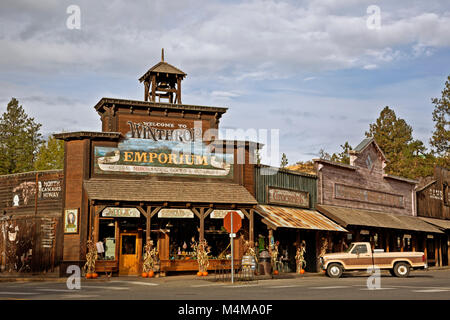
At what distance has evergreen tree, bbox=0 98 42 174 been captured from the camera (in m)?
54.8

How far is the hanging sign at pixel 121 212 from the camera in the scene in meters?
26.2

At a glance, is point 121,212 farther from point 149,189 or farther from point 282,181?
point 282,181

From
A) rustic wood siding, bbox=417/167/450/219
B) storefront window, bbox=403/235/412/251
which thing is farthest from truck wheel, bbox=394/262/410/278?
rustic wood siding, bbox=417/167/450/219

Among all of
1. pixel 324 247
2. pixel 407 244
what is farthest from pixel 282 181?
pixel 407 244

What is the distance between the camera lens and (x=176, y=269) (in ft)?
90.5

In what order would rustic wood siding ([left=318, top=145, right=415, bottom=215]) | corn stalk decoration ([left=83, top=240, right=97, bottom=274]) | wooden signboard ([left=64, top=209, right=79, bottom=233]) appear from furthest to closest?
rustic wood siding ([left=318, top=145, right=415, bottom=215]) < wooden signboard ([left=64, top=209, right=79, bottom=233]) < corn stalk decoration ([left=83, top=240, right=97, bottom=274])

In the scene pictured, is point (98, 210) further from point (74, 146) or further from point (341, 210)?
point (341, 210)

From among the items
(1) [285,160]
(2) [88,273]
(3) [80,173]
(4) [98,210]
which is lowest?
(2) [88,273]

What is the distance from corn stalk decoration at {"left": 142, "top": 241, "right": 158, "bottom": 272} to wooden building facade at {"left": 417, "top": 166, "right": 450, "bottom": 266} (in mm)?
28525

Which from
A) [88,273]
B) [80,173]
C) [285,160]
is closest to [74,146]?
[80,173]

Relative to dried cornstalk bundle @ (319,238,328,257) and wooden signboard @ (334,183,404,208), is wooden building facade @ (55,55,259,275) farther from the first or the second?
wooden signboard @ (334,183,404,208)

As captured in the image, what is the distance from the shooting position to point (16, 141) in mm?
56375

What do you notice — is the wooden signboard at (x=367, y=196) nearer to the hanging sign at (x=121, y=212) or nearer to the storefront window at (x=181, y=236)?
the storefront window at (x=181, y=236)
